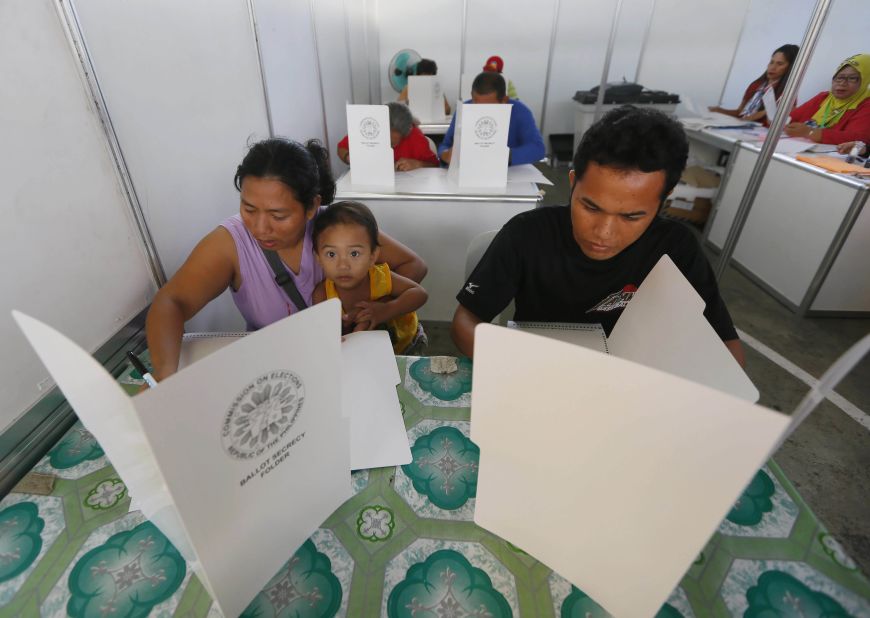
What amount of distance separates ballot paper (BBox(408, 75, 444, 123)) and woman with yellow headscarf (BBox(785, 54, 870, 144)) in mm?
2580

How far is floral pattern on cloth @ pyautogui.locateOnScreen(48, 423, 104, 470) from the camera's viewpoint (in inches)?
26.8

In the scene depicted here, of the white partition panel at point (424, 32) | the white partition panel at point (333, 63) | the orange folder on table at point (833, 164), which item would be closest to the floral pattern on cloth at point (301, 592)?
the orange folder on table at point (833, 164)

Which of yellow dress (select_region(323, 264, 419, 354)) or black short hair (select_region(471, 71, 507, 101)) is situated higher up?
black short hair (select_region(471, 71, 507, 101))

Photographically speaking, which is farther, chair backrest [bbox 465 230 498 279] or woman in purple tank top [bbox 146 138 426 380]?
chair backrest [bbox 465 230 498 279]

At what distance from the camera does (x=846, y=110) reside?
2719mm

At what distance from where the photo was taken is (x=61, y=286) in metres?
0.85

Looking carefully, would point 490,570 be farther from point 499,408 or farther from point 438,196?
point 438,196

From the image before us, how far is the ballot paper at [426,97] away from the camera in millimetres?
3528

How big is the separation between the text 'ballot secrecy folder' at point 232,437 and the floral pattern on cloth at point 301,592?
0.06 feet

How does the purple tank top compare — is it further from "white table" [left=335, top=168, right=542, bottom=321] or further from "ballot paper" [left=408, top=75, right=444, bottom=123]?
"ballot paper" [left=408, top=75, right=444, bottom=123]

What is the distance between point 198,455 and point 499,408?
0.94 ft

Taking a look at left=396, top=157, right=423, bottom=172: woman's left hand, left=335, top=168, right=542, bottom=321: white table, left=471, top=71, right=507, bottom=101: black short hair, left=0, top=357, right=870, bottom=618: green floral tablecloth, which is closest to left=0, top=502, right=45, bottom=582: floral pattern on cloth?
left=0, top=357, right=870, bottom=618: green floral tablecloth

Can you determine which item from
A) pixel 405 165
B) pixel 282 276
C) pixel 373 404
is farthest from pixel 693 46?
pixel 373 404

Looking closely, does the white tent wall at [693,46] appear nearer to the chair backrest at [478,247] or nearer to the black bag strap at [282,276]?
the chair backrest at [478,247]
